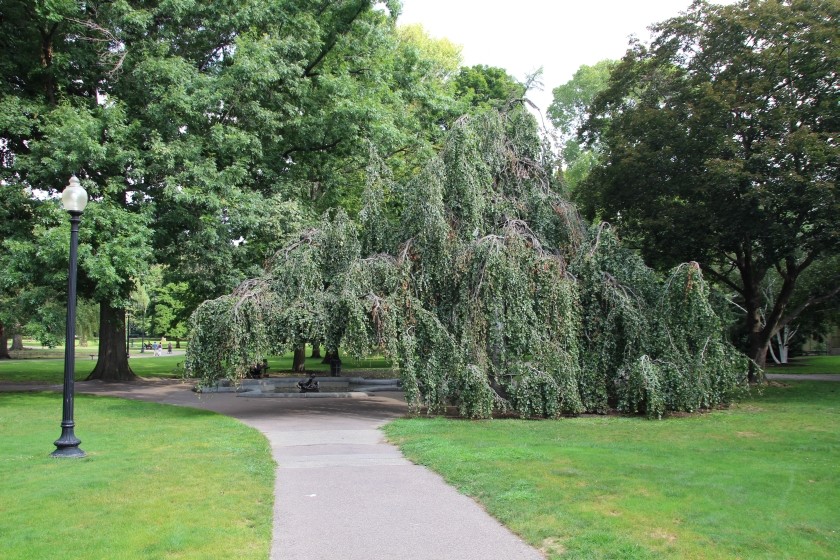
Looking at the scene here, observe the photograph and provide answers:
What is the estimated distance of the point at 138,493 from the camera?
6824mm

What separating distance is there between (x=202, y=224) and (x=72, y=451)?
8.92 metres

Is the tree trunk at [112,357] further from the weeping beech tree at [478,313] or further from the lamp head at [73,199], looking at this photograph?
the lamp head at [73,199]

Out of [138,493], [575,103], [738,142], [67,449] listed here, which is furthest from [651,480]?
[575,103]

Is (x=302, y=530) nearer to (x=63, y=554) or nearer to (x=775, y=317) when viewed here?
(x=63, y=554)

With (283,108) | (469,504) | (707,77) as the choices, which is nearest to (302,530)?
(469,504)

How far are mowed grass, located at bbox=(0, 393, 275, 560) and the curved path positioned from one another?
0.94 feet

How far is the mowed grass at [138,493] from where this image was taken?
16.8ft

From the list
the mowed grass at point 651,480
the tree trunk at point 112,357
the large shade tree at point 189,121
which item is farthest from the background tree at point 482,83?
the mowed grass at point 651,480

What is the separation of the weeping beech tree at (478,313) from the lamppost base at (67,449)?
335cm

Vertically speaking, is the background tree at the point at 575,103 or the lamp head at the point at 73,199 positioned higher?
the background tree at the point at 575,103

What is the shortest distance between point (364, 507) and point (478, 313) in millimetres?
7159

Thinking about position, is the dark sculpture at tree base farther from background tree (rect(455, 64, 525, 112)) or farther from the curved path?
background tree (rect(455, 64, 525, 112))

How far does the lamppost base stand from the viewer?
9.07m

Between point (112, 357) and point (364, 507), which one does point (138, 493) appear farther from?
point (112, 357)
